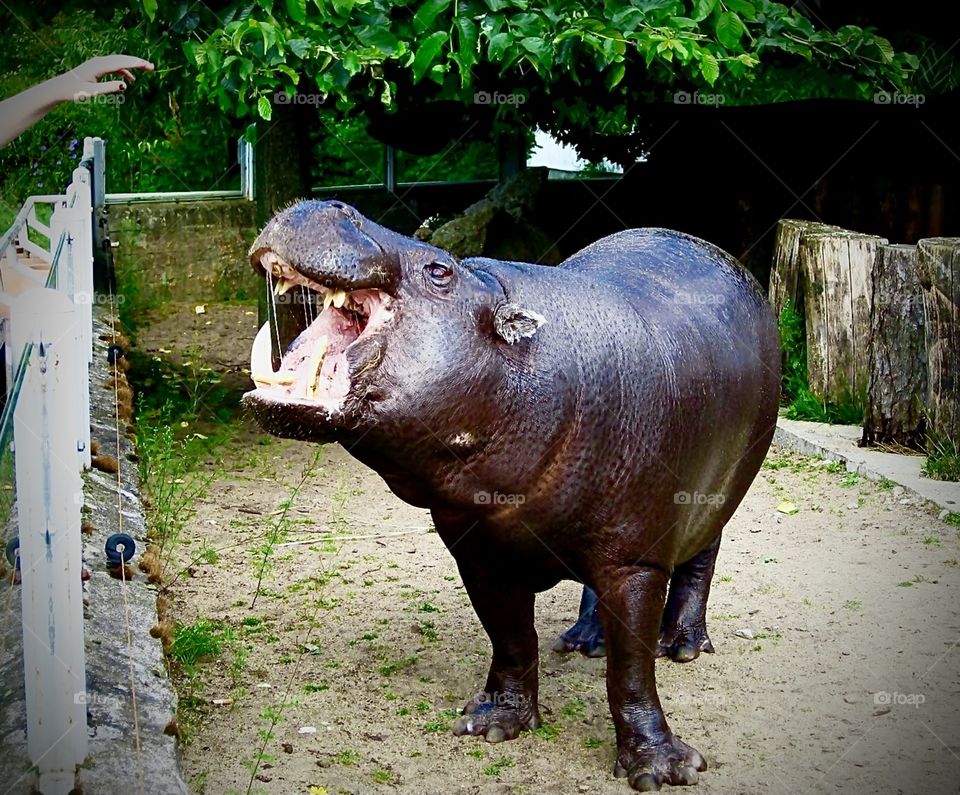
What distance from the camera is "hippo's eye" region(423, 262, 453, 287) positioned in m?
3.33

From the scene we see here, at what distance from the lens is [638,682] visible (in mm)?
3918

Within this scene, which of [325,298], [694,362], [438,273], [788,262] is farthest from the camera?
[788,262]

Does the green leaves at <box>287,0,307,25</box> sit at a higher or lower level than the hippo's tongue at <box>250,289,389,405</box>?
higher

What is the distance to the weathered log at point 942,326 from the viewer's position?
6941 millimetres

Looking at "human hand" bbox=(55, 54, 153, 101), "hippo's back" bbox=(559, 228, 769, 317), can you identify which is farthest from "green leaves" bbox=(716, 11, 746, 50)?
"human hand" bbox=(55, 54, 153, 101)

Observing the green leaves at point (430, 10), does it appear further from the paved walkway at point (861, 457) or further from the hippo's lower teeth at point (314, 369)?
the hippo's lower teeth at point (314, 369)

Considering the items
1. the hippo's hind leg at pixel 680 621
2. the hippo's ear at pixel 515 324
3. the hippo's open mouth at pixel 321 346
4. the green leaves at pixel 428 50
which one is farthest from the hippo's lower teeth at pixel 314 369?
the green leaves at pixel 428 50

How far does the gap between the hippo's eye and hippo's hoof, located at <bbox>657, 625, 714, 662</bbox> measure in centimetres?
220

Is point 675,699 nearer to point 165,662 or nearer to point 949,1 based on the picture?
point 165,662

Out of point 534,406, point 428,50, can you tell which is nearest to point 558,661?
point 534,406

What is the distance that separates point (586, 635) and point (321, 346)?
2264 mm

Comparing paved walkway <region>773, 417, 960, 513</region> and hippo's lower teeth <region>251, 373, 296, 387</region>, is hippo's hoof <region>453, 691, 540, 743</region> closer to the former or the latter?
hippo's lower teeth <region>251, 373, 296, 387</region>

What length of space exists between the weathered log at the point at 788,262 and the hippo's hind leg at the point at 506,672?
4990 millimetres

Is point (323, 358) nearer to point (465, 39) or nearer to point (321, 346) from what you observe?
point (321, 346)
